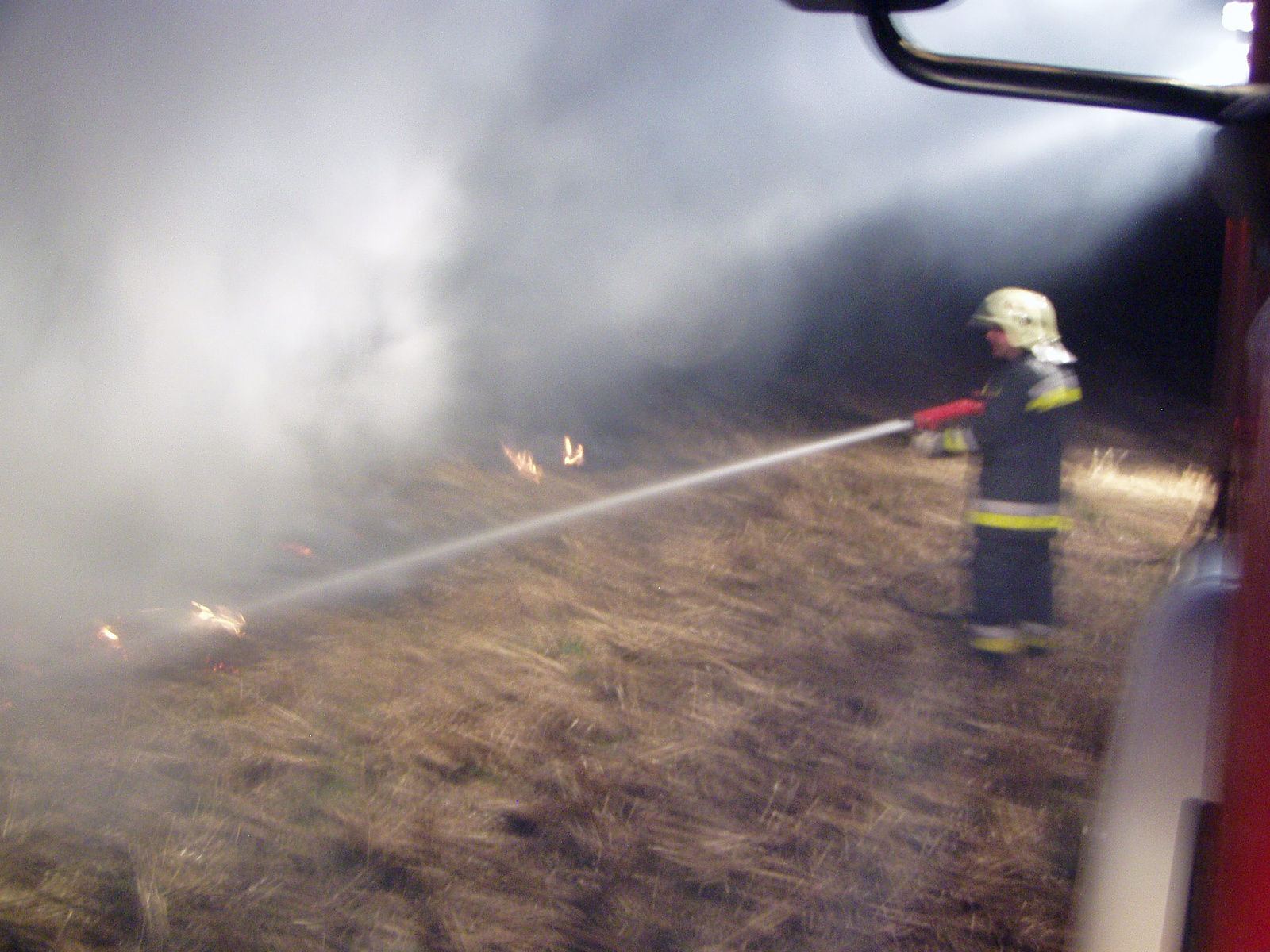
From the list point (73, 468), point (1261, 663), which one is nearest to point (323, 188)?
point (73, 468)

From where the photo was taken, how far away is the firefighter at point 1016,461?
3.71 meters

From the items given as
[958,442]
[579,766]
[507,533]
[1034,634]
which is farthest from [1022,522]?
[507,533]

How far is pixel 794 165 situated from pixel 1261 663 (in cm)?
871

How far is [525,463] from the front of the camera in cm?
641

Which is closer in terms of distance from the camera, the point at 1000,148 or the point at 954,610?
the point at 954,610

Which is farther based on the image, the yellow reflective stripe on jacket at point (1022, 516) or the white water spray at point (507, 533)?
the white water spray at point (507, 533)

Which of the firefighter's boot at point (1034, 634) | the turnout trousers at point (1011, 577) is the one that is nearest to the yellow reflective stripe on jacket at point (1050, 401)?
the turnout trousers at point (1011, 577)

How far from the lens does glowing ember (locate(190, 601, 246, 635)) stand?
413 centimetres

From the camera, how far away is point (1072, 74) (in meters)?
1.34

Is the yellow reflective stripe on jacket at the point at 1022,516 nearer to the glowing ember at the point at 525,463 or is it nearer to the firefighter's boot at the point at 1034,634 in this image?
the firefighter's boot at the point at 1034,634

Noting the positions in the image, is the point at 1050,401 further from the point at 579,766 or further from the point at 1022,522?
the point at 579,766

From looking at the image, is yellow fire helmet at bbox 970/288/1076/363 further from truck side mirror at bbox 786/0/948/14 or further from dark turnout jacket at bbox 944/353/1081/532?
truck side mirror at bbox 786/0/948/14


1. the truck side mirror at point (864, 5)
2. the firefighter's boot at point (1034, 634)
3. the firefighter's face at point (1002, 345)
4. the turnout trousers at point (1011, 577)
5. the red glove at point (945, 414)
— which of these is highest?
the firefighter's face at point (1002, 345)

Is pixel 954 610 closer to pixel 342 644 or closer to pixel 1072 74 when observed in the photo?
pixel 342 644
